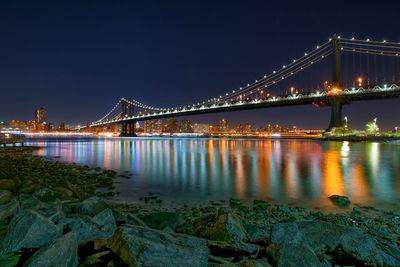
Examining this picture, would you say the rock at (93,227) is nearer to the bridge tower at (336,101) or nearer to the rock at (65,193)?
the rock at (65,193)

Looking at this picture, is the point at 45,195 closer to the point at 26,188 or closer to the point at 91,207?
the point at 26,188

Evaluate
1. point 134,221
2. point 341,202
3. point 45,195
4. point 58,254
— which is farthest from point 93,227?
point 341,202

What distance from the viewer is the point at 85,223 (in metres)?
4.41

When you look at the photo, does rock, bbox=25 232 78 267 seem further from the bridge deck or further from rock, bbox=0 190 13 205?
the bridge deck

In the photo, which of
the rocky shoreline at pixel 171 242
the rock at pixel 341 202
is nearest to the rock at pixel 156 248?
the rocky shoreline at pixel 171 242

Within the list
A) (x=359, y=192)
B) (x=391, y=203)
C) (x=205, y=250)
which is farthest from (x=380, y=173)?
(x=205, y=250)

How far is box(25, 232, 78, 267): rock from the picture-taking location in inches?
126

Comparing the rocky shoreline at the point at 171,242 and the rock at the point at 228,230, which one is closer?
the rocky shoreline at the point at 171,242

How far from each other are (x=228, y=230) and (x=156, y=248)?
4.18ft

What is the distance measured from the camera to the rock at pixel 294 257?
336 cm

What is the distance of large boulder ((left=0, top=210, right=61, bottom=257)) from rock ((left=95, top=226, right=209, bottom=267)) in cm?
90

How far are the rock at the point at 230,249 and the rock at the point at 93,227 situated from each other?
4.41ft

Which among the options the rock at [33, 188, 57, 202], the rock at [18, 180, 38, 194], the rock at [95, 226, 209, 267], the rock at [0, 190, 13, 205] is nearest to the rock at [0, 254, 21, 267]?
the rock at [95, 226, 209, 267]

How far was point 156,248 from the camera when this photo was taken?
3203 millimetres
